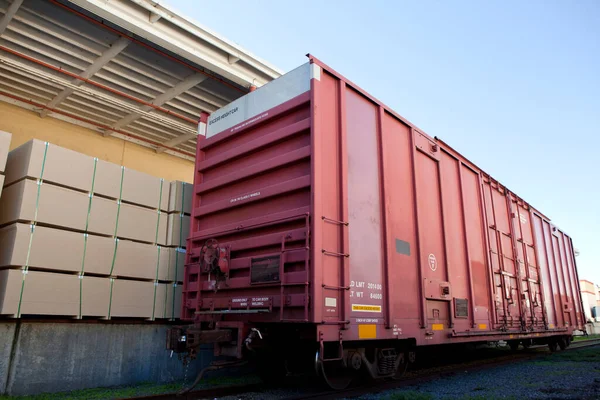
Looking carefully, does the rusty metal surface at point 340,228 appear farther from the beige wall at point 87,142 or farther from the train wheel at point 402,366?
the beige wall at point 87,142

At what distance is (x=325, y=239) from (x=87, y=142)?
8.50 meters

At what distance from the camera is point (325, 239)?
4.95m

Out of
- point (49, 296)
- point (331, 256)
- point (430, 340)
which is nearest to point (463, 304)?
point (430, 340)

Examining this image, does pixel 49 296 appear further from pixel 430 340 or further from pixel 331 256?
pixel 430 340

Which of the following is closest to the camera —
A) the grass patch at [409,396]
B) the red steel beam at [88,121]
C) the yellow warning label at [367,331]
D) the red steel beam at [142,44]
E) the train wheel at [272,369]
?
the grass patch at [409,396]

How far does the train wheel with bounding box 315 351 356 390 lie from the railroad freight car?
0.02 metres

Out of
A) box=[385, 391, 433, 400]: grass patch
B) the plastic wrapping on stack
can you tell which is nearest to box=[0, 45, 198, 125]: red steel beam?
the plastic wrapping on stack

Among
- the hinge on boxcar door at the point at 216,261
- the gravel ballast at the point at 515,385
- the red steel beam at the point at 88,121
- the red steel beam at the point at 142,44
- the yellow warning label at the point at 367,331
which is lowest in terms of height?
the gravel ballast at the point at 515,385

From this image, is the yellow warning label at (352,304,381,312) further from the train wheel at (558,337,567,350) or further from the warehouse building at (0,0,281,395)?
the train wheel at (558,337,567,350)

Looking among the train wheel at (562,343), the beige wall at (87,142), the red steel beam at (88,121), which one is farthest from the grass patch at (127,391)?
the train wheel at (562,343)

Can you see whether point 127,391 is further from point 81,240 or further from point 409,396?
point 409,396

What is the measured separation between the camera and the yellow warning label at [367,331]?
5.13 metres

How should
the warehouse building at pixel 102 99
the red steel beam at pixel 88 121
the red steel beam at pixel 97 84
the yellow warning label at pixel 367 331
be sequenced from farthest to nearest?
the red steel beam at pixel 88 121, the red steel beam at pixel 97 84, the warehouse building at pixel 102 99, the yellow warning label at pixel 367 331

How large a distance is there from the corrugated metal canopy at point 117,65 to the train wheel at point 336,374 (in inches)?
238
